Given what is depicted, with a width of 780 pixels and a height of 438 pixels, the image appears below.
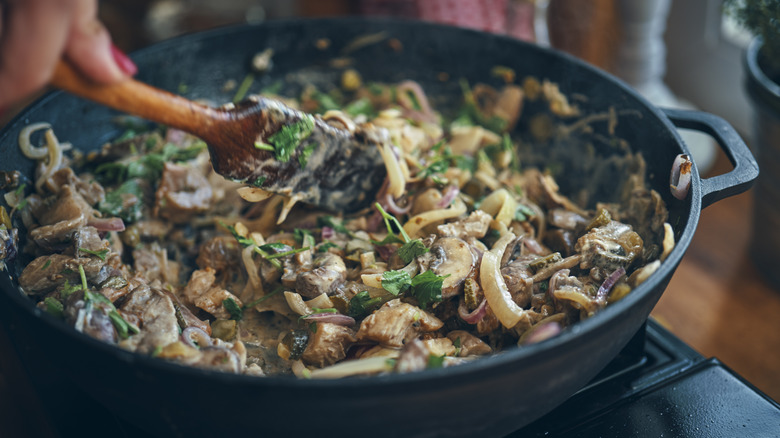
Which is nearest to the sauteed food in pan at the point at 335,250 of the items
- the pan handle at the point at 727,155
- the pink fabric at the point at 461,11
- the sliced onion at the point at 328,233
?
the sliced onion at the point at 328,233

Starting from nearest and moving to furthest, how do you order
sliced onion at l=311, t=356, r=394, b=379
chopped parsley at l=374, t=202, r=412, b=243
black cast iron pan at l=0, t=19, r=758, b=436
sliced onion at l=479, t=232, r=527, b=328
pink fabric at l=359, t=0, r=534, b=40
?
black cast iron pan at l=0, t=19, r=758, b=436
sliced onion at l=311, t=356, r=394, b=379
sliced onion at l=479, t=232, r=527, b=328
chopped parsley at l=374, t=202, r=412, b=243
pink fabric at l=359, t=0, r=534, b=40

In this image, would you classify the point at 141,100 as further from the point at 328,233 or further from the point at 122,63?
the point at 328,233

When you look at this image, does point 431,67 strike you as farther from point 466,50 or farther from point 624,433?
point 624,433

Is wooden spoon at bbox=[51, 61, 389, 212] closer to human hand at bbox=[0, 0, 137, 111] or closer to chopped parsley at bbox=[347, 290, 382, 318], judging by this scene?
human hand at bbox=[0, 0, 137, 111]

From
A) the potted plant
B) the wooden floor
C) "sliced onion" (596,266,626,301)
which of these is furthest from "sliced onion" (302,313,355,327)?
the potted plant

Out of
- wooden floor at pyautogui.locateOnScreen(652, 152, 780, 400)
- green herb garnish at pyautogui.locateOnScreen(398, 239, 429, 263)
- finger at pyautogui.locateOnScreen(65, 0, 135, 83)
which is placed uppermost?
finger at pyautogui.locateOnScreen(65, 0, 135, 83)

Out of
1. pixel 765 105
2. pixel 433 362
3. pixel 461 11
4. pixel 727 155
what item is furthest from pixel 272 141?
pixel 765 105

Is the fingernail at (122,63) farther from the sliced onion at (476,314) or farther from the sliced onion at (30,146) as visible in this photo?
the sliced onion at (476,314)
